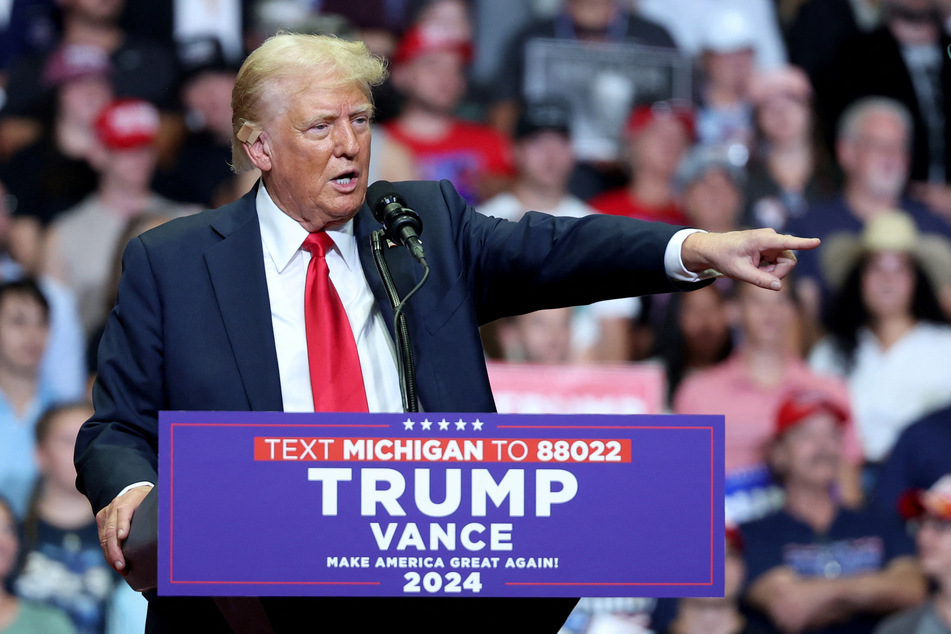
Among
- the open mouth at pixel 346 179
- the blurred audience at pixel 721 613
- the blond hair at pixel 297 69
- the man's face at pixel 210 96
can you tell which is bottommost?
the blurred audience at pixel 721 613

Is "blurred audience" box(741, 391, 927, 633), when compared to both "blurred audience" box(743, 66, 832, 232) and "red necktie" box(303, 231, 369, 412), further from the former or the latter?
"red necktie" box(303, 231, 369, 412)

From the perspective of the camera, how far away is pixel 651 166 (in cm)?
488

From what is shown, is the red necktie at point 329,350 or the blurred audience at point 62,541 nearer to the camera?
the red necktie at point 329,350

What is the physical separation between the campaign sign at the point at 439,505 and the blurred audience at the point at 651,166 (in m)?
3.54

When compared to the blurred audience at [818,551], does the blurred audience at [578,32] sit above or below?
above

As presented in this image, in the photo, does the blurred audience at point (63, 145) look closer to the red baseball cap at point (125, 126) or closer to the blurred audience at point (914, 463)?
the red baseball cap at point (125, 126)

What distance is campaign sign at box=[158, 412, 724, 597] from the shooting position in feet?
4.37

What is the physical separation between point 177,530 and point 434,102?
3712mm

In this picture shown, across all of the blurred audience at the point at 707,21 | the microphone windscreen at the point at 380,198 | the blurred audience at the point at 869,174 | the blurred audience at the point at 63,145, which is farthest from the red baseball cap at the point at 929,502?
the blurred audience at the point at 63,145

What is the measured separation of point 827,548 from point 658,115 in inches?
75.3

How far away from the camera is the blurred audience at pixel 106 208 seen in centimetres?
438

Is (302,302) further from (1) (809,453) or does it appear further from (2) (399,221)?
(1) (809,453)

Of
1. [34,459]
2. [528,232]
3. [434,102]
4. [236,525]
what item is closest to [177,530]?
[236,525]

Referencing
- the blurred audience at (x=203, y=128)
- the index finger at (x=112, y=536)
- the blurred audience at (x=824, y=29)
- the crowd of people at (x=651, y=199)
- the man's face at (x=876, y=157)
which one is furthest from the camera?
the blurred audience at (x=824, y=29)
